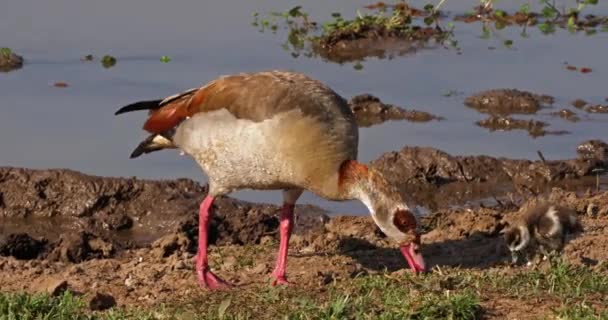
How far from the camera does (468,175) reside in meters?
12.5

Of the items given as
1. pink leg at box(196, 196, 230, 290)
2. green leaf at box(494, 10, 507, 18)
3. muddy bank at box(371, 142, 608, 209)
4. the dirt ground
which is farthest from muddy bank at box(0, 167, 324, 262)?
green leaf at box(494, 10, 507, 18)

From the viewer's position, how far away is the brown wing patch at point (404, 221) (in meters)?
8.98

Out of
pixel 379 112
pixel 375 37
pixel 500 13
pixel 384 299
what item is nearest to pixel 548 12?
pixel 500 13

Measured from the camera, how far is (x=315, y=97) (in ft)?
29.8

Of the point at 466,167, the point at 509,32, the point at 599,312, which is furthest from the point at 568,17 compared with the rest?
the point at 599,312

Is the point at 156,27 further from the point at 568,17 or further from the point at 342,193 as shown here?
the point at 342,193

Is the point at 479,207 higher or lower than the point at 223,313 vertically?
lower

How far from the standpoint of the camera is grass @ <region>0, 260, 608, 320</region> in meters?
7.54

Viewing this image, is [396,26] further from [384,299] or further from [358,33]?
[384,299]

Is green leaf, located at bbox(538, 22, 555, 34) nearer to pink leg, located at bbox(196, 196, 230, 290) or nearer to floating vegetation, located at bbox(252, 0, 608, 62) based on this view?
floating vegetation, located at bbox(252, 0, 608, 62)

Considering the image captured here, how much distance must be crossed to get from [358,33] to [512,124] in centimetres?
338

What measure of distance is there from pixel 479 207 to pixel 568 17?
264 inches

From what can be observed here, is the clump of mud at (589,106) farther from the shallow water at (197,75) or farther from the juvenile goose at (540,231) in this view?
the juvenile goose at (540,231)

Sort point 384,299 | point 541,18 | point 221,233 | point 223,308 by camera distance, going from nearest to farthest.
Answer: point 223,308 < point 384,299 < point 221,233 < point 541,18
